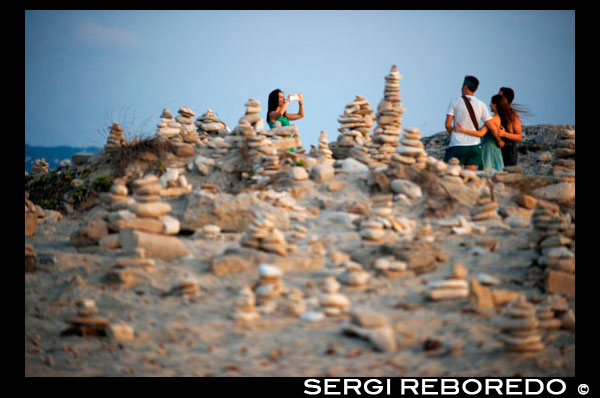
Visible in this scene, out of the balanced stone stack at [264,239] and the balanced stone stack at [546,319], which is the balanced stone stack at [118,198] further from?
the balanced stone stack at [546,319]

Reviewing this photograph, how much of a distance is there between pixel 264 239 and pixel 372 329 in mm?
2637

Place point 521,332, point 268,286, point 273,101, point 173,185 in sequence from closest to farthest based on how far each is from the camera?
1. point 521,332
2. point 268,286
3. point 173,185
4. point 273,101

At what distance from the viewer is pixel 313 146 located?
15.6 meters

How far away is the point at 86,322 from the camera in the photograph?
7973mm

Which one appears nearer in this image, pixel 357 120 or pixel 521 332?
pixel 521 332

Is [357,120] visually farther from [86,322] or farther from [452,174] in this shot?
[86,322]

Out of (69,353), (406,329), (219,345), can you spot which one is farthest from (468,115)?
(69,353)

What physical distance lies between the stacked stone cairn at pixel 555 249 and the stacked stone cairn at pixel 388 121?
4.35 metres

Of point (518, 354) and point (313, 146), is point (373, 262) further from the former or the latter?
point (313, 146)

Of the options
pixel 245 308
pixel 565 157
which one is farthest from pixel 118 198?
pixel 565 157

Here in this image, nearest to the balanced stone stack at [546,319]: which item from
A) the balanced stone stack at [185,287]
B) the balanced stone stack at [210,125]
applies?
the balanced stone stack at [185,287]

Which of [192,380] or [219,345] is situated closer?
[192,380]

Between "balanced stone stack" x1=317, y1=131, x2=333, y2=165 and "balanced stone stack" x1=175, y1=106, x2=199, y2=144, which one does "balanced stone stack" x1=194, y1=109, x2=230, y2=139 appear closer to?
"balanced stone stack" x1=175, y1=106, x2=199, y2=144

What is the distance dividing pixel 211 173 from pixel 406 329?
7307 millimetres
